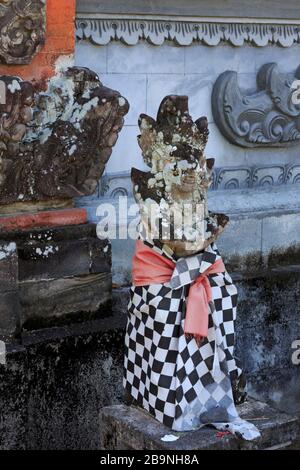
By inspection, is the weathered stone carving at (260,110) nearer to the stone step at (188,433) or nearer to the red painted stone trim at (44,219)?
the red painted stone trim at (44,219)

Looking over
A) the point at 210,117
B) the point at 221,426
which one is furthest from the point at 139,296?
the point at 210,117

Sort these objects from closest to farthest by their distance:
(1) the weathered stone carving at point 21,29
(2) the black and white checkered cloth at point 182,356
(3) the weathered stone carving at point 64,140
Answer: (2) the black and white checkered cloth at point 182,356
(1) the weathered stone carving at point 21,29
(3) the weathered stone carving at point 64,140

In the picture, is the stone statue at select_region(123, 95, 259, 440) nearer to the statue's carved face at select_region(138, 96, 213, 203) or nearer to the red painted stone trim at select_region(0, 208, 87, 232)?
the statue's carved face at select_region(138, 96, 213, 203)

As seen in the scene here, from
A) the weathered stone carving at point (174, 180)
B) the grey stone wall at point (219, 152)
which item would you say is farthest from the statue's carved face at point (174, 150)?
the grey stone wall at point (219, 152)

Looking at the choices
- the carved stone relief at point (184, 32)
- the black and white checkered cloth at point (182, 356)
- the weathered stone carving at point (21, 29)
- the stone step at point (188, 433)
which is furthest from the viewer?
the carved stone relief at point (184, 32)

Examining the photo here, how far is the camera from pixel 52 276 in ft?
19.3

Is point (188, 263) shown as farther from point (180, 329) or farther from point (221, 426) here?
point (221, 426)

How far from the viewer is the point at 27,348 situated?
5684mm

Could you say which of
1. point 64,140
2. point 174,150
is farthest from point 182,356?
point 64,140

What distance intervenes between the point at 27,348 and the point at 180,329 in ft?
3.54

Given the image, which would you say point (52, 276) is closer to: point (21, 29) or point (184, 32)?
point (21, 29)

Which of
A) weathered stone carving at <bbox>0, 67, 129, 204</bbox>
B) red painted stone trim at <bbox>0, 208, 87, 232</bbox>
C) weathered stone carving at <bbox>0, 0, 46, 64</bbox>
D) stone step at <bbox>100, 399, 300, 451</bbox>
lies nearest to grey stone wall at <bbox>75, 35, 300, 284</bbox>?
red painted stone trim at <bbox>0, 208, 87, 232</bbox>

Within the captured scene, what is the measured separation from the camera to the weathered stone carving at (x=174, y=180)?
500 centimetres

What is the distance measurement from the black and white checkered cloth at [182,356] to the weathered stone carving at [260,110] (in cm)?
206
